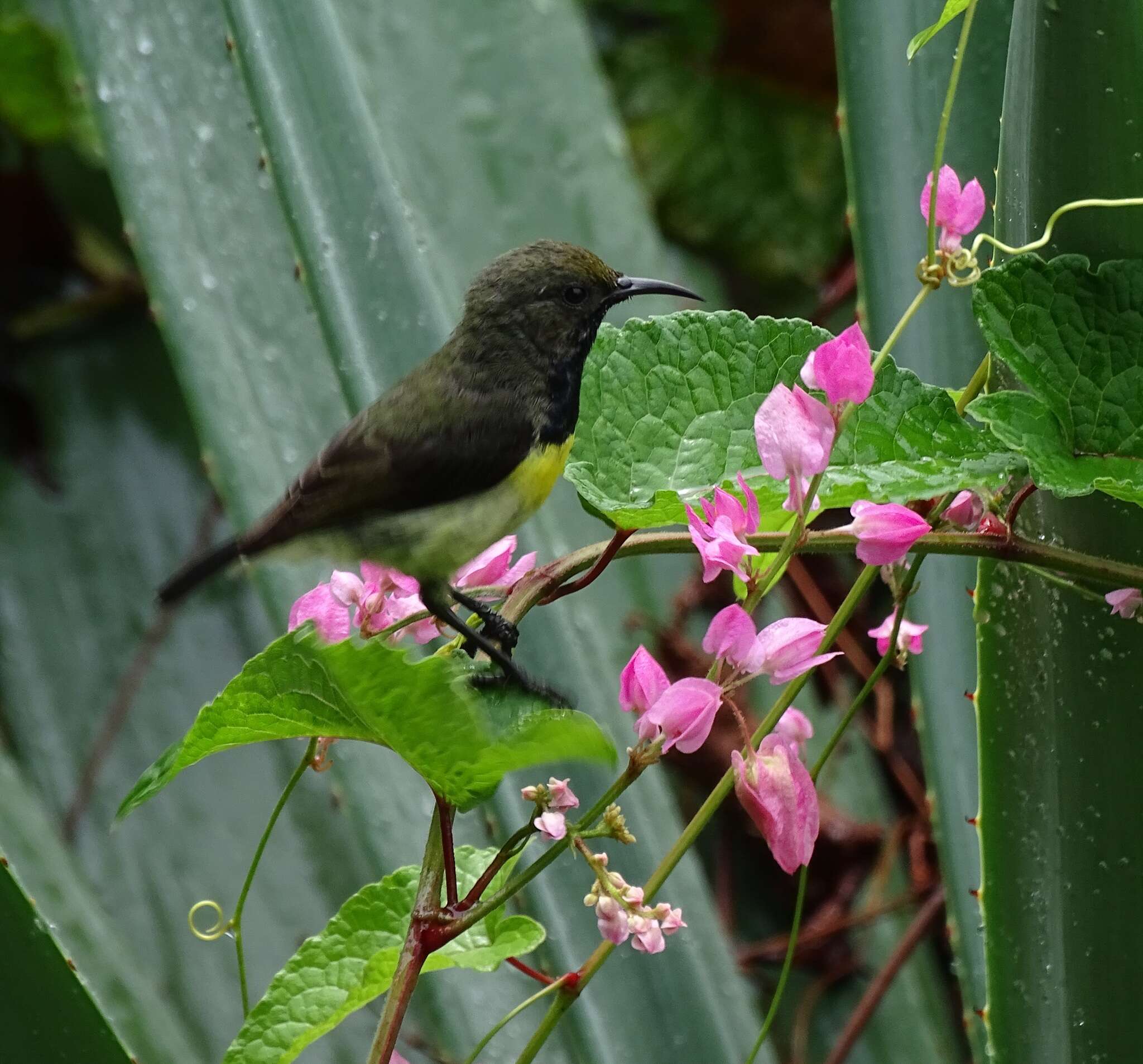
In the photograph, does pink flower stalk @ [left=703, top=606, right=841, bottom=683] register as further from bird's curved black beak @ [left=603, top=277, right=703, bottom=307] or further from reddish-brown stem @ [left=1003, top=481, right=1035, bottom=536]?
bird's curved black beak @ [left=603, top=277, right=703, bottom=307]

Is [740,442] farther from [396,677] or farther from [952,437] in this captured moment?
[396,677]

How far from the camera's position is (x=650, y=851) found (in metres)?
0.98

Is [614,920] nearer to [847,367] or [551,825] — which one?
[551,825]

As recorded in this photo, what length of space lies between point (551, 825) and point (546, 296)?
2.18ft

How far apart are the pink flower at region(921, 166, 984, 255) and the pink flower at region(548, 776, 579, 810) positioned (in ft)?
1.23

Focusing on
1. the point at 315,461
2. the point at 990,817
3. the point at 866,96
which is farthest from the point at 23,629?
the point at 990,817

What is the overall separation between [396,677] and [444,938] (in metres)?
0.12

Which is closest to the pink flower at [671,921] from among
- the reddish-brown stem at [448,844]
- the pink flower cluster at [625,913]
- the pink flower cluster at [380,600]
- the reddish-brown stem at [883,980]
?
the pink flower cluster at [625,913]

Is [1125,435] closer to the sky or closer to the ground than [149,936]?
closer to the sky

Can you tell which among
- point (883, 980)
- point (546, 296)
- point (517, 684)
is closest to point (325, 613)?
point (517, 684)

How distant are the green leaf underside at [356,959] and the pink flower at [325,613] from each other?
139 mm

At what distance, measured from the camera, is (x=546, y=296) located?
1169mm

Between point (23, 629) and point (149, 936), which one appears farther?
point (23, 629)

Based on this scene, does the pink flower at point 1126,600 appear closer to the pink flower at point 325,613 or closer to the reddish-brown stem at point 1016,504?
the reddish-brown stem at point 1016,504
